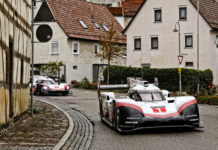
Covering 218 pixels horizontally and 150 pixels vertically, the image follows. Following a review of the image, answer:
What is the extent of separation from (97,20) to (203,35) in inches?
657

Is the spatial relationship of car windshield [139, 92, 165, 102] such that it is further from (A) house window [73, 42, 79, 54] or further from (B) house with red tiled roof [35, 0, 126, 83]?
(A) house window [73, 42, 79, 54]

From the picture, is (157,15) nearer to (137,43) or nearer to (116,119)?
(137,43)

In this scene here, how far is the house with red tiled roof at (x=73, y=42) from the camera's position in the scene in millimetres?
48406

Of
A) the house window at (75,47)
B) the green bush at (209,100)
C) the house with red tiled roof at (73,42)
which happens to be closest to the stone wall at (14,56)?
the green bush at (209,100)

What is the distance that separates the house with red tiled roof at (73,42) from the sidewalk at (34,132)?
3290cm

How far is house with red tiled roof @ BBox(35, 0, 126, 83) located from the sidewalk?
32903 mm

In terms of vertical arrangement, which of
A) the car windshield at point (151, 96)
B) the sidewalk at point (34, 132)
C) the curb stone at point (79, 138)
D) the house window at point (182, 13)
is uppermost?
the house window at point (182, 13)

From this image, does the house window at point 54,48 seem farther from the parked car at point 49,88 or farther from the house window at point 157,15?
the parked car at point 49,88

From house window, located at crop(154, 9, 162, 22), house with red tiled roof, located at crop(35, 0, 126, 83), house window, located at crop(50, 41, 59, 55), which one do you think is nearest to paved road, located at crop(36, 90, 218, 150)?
house window, located at crop(154, 9, 162, 22)

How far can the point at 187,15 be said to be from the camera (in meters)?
42.9

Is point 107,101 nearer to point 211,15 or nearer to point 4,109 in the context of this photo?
point 4,109

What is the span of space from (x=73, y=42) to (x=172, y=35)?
11278 millimetres

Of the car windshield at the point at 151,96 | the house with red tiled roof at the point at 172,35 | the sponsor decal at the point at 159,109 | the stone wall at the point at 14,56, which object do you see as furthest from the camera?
the house with red tiled roof at the point at 172,35

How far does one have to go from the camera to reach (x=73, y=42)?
49406 millimetres
